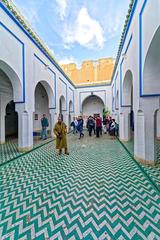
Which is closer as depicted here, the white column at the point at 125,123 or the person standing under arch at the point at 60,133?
the person standing under arch at the point at 60,133

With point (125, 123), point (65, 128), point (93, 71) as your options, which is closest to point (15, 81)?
point (65, 128)

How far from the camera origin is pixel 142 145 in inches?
166

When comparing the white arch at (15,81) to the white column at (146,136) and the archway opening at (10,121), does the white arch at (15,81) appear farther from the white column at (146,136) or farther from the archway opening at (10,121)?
the archway opening at (10,121)

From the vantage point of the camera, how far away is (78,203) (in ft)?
7.92

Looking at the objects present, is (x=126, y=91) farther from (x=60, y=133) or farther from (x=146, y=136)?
(x=60, y=133)

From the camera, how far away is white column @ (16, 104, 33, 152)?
5.66 metres

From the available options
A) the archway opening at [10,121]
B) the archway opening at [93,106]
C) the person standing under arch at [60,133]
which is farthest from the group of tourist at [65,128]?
the archway opening at [93,106]

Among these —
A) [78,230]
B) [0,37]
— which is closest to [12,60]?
[0,37]

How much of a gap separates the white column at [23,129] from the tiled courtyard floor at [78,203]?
5.58ft

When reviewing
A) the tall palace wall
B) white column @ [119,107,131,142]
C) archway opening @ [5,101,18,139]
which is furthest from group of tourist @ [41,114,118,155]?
the tall palace wall

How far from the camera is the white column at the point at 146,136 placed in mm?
4012

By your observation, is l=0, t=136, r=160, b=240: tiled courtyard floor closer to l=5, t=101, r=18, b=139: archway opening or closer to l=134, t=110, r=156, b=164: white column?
l=134, t=110, r=156, b=164: white column

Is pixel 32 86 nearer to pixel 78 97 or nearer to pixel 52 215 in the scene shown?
pixel 52 215

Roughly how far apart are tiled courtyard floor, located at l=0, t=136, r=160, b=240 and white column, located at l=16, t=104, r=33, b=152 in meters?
1.70
